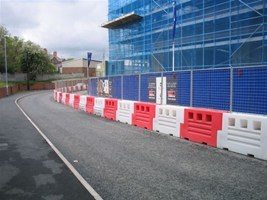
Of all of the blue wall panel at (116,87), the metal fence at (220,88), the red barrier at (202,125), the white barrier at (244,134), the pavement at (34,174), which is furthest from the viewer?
the blue wall panel at (116,87)

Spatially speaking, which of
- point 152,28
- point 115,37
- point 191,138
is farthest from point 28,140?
point 115,37

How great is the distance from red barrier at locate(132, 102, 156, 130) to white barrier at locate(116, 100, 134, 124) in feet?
1.24

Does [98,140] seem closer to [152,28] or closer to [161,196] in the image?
[161,196]

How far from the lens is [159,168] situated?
26.8 feet

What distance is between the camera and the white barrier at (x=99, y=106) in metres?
20.0

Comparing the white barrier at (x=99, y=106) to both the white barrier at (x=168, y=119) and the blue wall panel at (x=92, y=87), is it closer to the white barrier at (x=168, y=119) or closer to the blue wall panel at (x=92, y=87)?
the blue wall panel at (x=92, y=87)

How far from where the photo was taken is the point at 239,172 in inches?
306

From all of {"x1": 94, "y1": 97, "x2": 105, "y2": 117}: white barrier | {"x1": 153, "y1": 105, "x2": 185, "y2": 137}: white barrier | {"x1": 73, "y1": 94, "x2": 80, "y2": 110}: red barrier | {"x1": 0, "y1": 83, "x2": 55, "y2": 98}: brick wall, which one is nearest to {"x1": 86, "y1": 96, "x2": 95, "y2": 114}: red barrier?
{"x1": 94, "y1": 97, "x2": 105, "y2": 117}: white barrier

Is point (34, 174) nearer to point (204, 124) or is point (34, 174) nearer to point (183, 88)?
point (204, 124)

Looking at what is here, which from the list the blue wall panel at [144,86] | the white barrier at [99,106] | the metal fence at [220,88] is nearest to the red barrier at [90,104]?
the white barrier at [99,106]

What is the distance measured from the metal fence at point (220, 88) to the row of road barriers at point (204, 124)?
66cm

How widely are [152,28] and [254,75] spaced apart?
108ft

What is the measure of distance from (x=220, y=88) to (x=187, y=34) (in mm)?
25183

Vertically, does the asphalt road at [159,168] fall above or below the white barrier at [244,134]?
below
